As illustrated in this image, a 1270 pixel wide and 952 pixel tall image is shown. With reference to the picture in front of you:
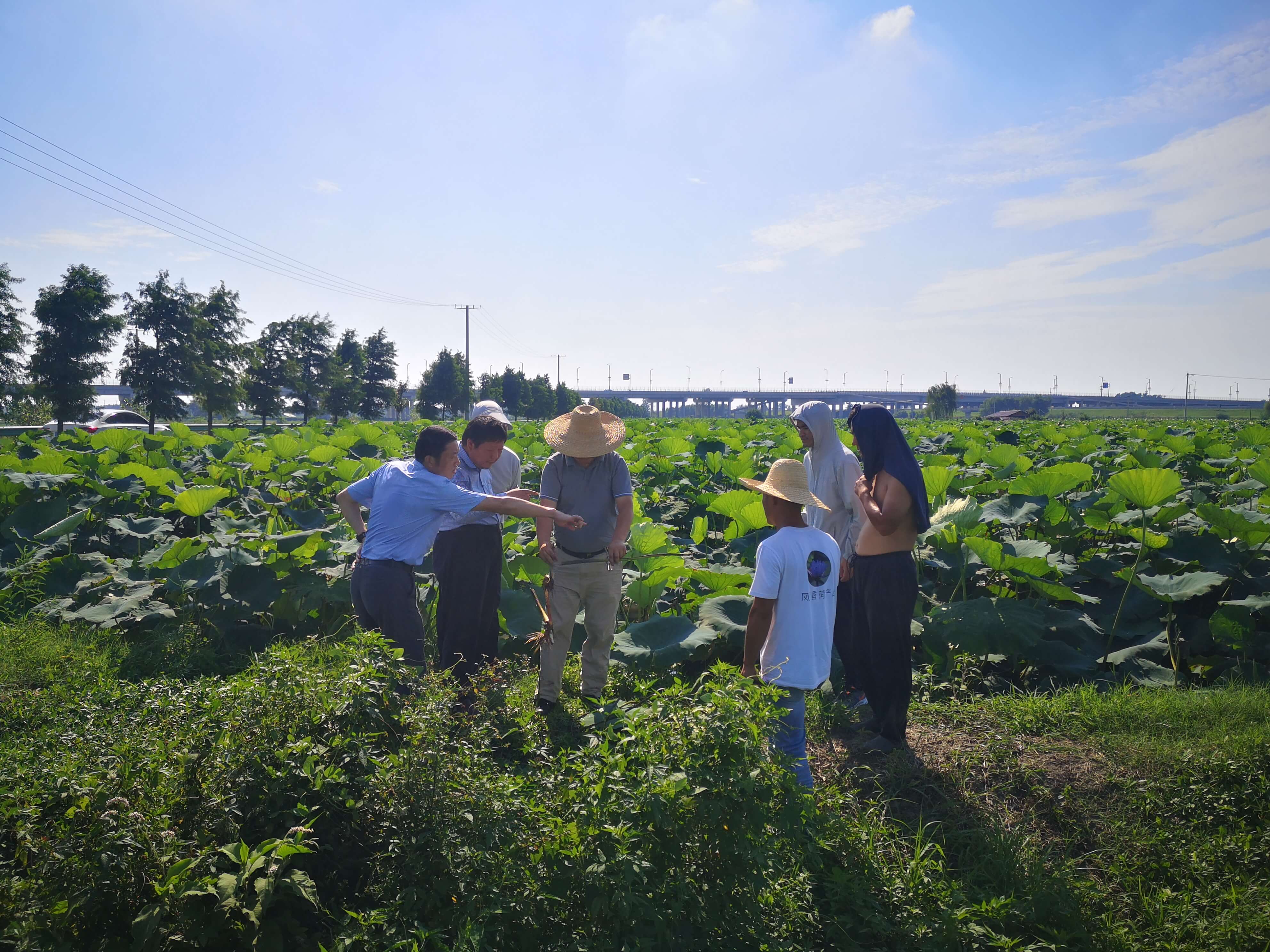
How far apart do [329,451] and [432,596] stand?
4.84 meters

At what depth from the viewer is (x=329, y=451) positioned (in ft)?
32.7

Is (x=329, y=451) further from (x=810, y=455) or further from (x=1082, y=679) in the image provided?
(x=1082, y=679)

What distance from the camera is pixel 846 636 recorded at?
4.33 m

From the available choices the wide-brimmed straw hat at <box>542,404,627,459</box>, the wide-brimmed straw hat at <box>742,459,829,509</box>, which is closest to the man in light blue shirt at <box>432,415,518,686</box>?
the wide-brimmed straw hat at <box>542,404,627,459</box>

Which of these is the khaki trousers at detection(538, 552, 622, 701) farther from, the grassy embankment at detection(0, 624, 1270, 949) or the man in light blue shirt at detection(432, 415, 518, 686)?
the grassy embankment at detection(0, 624, 1270, 949)

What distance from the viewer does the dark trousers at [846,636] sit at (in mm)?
4211

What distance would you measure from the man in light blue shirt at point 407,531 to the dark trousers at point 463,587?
0.38 meters

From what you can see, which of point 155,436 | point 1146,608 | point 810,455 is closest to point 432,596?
point 810,455

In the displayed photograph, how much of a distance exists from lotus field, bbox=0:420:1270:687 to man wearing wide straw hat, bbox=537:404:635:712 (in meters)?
0.50

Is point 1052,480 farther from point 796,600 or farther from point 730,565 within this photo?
point 796,600

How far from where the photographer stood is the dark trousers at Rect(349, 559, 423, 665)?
3.89 meters

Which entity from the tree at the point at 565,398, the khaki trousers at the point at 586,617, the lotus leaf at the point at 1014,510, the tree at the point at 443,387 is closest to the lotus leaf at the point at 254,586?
the khaki trousers at the point at 586,617

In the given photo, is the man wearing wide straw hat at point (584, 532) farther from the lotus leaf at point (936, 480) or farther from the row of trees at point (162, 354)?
the row of trees at point (162, 354)

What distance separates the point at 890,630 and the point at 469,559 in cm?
232
